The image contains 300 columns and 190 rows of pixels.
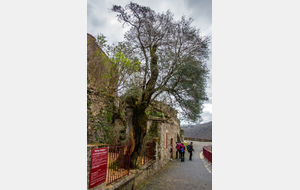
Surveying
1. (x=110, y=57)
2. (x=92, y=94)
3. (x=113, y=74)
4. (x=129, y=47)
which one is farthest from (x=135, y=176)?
(x=110, y=57)

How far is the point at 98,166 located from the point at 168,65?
480cm

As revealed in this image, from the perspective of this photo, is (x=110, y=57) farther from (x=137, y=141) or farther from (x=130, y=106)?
(x=137, y=141)

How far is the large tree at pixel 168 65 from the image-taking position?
6.96 meters

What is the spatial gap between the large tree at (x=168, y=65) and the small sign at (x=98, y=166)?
357 cm

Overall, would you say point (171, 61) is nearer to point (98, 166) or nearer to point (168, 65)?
point (168, 65)

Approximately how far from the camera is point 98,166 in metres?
3.66

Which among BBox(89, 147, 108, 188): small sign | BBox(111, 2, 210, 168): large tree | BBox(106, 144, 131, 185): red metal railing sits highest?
BBox(111, 2, 210, 168): large tree

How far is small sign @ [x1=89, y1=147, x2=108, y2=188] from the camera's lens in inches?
138

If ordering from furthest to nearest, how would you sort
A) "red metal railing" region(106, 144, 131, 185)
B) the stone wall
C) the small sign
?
the stone wall, "red metal railing" region(106, 144, 131, 185), the small sign

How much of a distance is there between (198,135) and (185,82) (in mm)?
35426

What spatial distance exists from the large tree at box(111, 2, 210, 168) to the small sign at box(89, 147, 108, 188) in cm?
357

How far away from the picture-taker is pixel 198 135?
39531 mm

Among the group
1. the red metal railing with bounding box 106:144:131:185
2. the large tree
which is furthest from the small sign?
the large tree

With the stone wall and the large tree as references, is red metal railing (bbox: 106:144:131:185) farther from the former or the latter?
the stone wall
